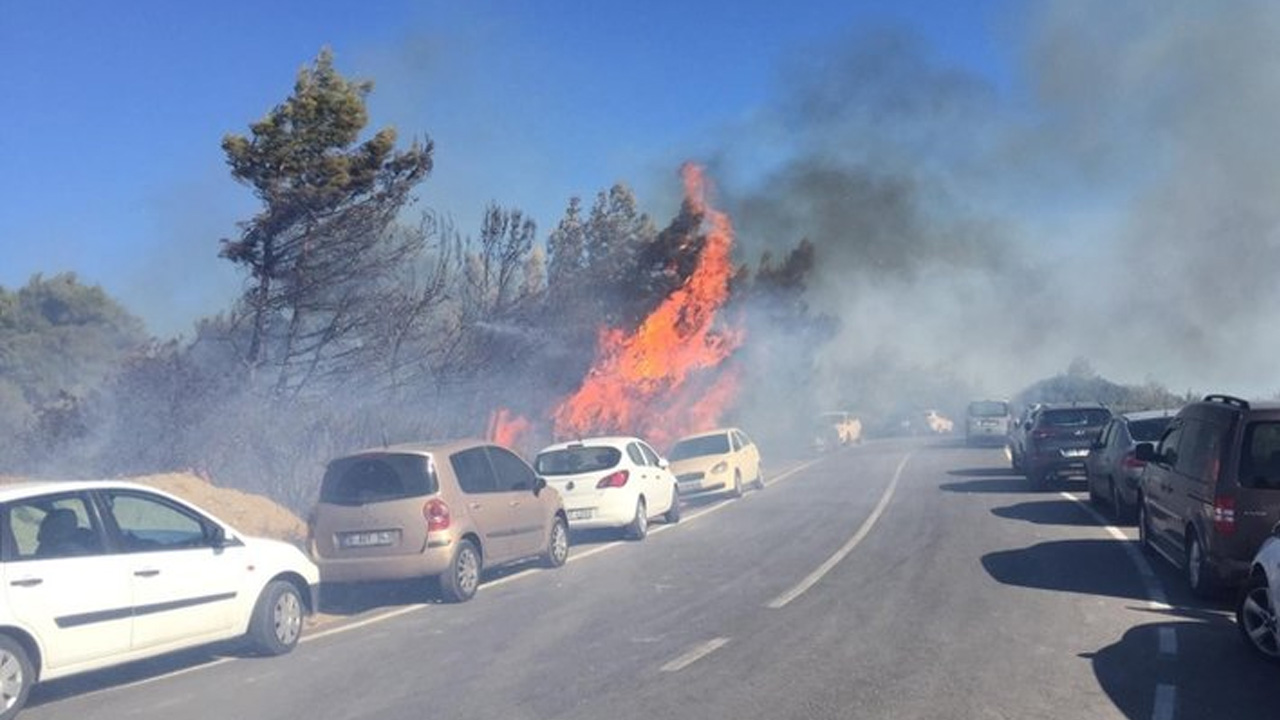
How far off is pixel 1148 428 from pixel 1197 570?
7.65 m

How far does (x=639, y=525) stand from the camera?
1809 cm

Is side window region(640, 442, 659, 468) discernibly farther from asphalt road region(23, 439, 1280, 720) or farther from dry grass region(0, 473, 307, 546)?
dry grass region(0, 473, 307, 546)

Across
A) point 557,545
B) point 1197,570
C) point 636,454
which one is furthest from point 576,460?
point 1197,570

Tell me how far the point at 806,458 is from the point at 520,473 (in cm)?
3066

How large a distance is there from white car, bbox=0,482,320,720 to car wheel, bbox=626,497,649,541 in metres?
8.00

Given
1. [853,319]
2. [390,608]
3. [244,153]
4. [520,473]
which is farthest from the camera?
[853,319]

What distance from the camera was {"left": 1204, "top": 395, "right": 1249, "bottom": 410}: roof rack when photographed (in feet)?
35.8

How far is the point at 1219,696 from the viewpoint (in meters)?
7.44

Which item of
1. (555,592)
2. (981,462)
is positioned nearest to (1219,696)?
(555,592)

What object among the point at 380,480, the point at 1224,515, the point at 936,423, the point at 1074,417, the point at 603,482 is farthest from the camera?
the point at 936,423

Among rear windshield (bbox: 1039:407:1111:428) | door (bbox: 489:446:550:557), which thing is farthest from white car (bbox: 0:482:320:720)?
rear windshield (bbox: 1039:407:1111:428)

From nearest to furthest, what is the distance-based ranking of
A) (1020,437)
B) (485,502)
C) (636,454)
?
1. (485,502)
2. (636,454)
3. (1020,437)

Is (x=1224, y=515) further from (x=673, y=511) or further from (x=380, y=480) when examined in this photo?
(x=673, y=511)

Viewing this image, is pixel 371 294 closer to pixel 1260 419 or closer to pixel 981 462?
pixel 1260 419
